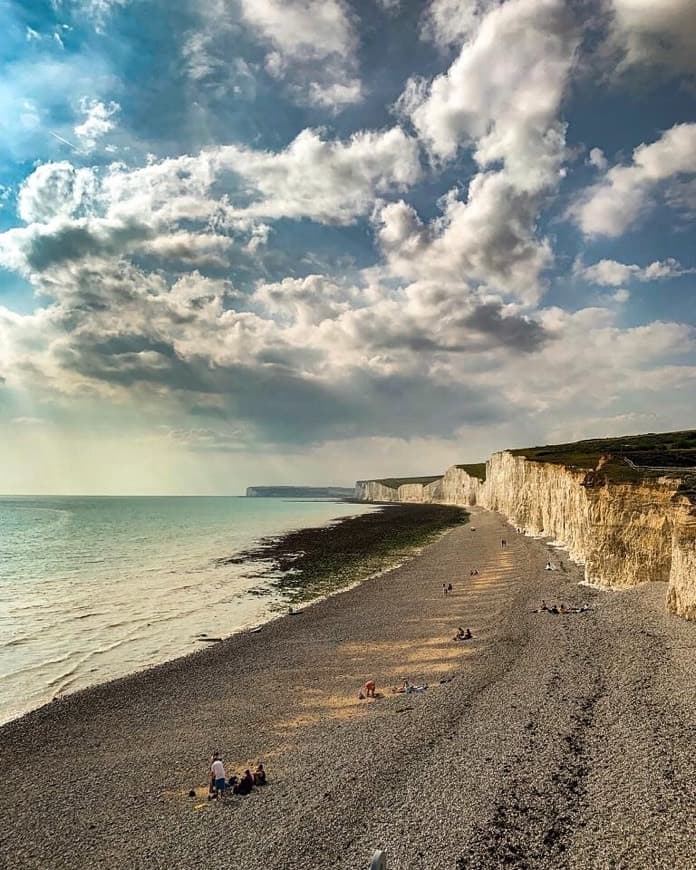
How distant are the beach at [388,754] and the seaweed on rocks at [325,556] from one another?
15160 mm

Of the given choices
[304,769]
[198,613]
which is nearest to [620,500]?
[304,769]

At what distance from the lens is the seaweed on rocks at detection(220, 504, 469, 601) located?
1650 inches

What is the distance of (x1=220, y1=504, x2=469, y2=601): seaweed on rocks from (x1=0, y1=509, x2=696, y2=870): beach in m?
15.2

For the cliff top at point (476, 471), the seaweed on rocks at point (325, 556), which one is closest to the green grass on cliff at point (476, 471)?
the cliff top at point (476, 471)

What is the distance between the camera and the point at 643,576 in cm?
2958

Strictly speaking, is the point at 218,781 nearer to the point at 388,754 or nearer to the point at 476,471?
the point at 388,754

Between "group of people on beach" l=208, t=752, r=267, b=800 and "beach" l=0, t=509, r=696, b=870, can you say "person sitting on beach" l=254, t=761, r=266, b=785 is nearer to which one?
"group of people on beach" l=208, t=752, r=267, b=800

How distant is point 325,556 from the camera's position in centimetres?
5772

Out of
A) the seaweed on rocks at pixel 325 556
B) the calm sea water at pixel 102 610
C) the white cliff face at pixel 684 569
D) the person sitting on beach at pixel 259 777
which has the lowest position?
the seaweed on rocks at pixel 325 556

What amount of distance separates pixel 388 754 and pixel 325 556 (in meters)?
43.6

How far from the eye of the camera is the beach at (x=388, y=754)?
10.8 metres

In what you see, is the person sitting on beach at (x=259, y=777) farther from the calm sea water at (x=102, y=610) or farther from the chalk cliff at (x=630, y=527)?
the chalk cliff at (x=630, y=527)

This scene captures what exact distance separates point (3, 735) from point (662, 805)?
66.4 feet

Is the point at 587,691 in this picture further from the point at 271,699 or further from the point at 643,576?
the point at 643,576
